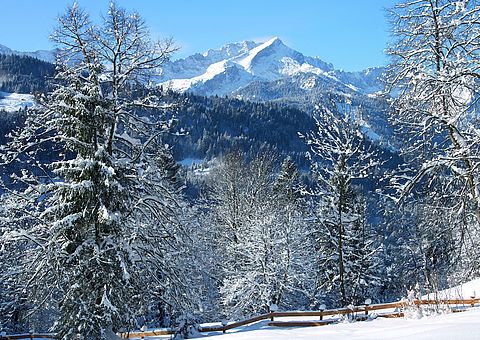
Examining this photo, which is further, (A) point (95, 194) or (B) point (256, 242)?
(B) point (256, 242)

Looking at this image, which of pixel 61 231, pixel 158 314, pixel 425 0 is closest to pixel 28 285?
pixel 61 231

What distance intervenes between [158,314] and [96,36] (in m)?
18.3

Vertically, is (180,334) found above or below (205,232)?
below

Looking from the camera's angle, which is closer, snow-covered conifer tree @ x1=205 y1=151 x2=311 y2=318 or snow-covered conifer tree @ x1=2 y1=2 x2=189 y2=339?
snow-covered conifer tree @ x1=2 y1=2 x2=189 y2=339

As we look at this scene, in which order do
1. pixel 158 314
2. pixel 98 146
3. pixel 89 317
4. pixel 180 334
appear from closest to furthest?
pixel 89 317, pixel 98 146, pixel 180 334, pixel 158 314

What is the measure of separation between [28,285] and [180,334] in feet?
21.6

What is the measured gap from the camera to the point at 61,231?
12281 mm

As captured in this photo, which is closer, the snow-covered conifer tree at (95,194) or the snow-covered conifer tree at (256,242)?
the snow-covered conifer tree at (95,194)

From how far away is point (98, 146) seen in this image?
12922 mm

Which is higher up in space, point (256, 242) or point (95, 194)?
point (95, 194)

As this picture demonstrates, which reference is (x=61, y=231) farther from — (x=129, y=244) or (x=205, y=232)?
(x=205, y=232)

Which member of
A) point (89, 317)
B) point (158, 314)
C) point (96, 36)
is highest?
point (96, 36)

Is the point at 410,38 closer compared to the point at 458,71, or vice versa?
the point at 458,71

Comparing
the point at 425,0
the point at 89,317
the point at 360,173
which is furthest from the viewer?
the point at 360,173
